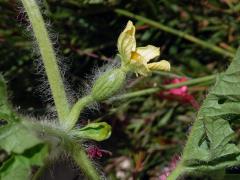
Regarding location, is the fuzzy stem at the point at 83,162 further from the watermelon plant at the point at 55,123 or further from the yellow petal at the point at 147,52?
the yellow petal at the point at 147,52

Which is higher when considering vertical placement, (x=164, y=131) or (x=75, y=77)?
(x=75, y=77)

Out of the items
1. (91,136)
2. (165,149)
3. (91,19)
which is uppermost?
(91,136)

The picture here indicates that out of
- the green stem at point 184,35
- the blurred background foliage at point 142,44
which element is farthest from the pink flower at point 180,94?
the green stem at point 184,35

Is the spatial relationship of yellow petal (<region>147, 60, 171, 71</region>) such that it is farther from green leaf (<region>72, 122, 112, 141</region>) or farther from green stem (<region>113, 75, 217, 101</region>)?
green stem (<region>113, 75, 217, 101</region>)

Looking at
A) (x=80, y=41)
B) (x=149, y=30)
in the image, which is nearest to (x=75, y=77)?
(x=80, y=41)

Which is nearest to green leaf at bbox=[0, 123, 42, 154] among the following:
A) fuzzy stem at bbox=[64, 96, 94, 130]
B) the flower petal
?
fuzzy stem at bbox=[64, 96, 94, 130]

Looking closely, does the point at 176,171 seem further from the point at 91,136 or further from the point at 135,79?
the point at 135,79
